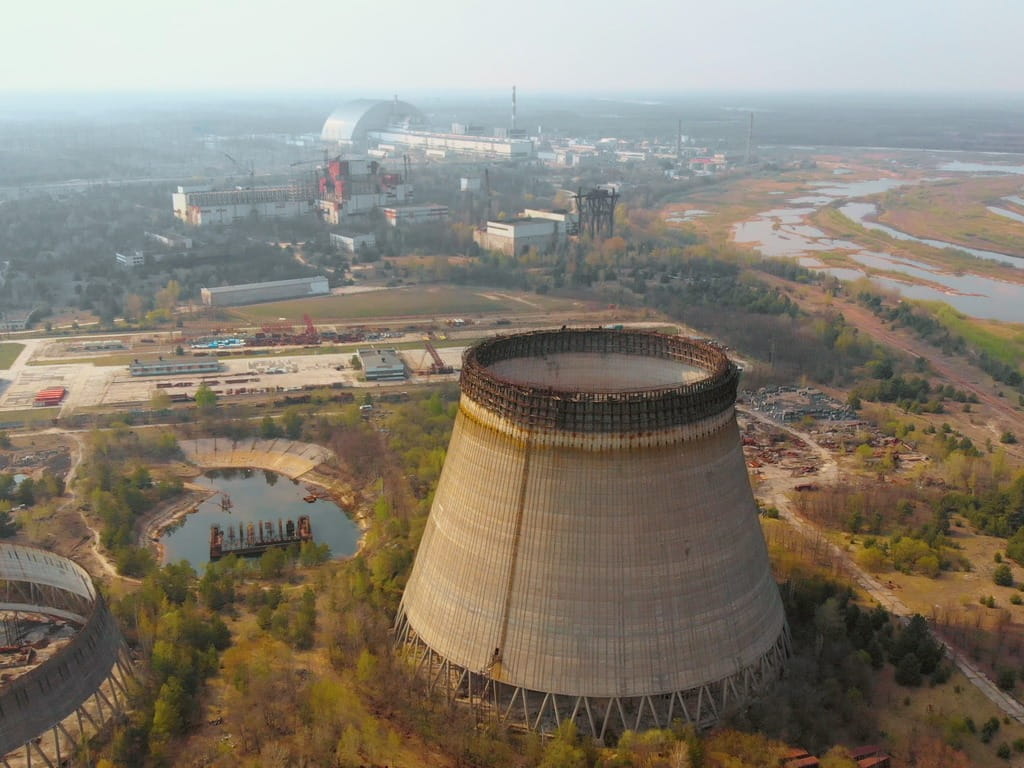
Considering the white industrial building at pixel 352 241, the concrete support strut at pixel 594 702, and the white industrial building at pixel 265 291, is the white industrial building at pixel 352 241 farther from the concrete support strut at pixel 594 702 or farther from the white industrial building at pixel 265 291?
the concrete support strut at pixel 594 702

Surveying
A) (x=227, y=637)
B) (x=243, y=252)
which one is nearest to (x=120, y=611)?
(x=227, y=637)

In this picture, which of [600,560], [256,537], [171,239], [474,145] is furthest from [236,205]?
[600,560]

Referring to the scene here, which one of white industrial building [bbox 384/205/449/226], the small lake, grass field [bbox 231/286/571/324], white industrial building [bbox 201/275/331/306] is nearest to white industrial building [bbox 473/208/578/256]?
white industrial building [bbox 384/205/449/226]

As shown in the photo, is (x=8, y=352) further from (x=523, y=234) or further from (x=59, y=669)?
(x=523, y=234)

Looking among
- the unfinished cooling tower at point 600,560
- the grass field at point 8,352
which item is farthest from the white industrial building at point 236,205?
the unfinished cooling tower at point 600,560

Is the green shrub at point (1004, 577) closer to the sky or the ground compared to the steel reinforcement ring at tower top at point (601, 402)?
closer to the ground

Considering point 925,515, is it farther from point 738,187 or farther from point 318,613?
point 738,187
